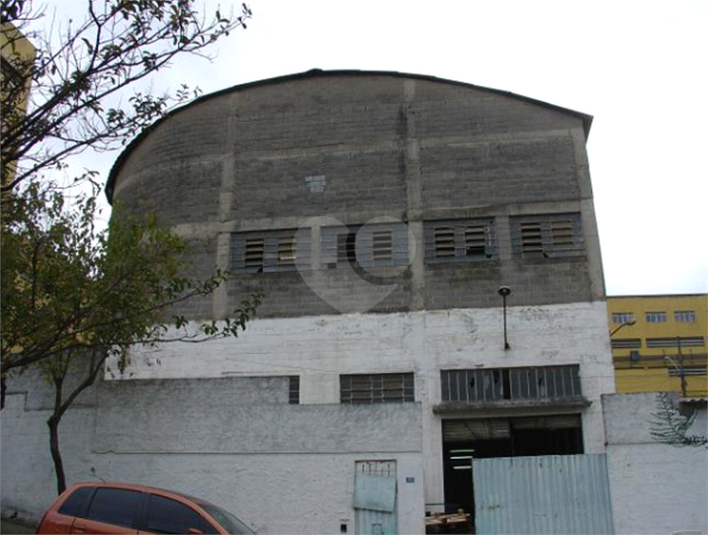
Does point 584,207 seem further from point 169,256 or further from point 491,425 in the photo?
point 169,256

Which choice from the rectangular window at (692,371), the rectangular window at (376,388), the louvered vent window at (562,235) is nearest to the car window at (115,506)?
the rectangular window at (376,388)

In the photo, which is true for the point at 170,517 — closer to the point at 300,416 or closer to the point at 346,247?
the point at 300,416

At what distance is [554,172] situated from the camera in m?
19.2

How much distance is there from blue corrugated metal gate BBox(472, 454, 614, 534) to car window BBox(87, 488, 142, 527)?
6.30 meters

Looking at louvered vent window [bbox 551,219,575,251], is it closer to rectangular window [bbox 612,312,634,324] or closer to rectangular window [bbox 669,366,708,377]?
rectangular window [bbox 669,366,708,377]

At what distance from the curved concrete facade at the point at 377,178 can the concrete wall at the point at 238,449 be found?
5.51 m

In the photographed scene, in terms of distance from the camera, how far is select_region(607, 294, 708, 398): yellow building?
48.5 m

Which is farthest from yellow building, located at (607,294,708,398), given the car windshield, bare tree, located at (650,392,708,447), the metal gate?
the car windshield

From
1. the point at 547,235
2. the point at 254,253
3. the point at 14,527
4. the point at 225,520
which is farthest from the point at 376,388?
the point at 225,520

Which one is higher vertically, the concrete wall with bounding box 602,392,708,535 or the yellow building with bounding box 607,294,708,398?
the yellow building with bounding box 607,294,708,398

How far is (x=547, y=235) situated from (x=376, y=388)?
5929 mm

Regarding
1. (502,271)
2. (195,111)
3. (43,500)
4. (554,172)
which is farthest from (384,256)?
(43,500)

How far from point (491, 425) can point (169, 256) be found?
948 cm

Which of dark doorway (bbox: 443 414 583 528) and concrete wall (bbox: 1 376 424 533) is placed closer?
concrete wall (bbox: 1 376 424 533)
